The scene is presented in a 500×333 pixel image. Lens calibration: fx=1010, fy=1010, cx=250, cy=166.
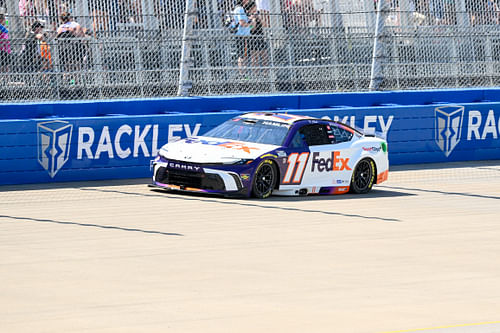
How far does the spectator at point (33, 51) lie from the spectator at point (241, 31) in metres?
3.38

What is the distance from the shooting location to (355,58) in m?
18.7

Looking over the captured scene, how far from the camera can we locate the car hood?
44.3ft

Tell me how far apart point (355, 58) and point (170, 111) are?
389 centimetres

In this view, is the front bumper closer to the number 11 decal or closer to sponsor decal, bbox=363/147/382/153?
the number 11 decal

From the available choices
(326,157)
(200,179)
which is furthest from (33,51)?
(326,157)

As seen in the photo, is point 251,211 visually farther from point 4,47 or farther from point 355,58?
point 355,58

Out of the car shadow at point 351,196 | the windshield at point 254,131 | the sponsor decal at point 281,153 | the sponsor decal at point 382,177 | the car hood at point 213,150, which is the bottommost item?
the car shadow at point 351,196

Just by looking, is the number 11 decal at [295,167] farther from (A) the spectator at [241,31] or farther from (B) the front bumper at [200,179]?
(A) the spectator at [241,31]

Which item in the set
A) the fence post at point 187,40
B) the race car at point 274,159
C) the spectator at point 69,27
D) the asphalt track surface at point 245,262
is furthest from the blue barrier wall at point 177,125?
the race car at point 274,159

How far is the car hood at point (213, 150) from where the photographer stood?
13516 mm

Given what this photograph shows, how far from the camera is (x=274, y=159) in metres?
13.8

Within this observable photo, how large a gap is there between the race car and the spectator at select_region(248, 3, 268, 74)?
3035 millimetres

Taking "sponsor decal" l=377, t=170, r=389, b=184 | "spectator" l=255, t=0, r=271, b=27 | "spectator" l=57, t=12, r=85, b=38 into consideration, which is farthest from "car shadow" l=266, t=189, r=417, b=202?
"spectator" l=57, t=12, r=85, b=38

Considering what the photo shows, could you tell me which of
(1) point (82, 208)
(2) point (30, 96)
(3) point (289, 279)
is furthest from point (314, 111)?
(3) point (289, 279)
